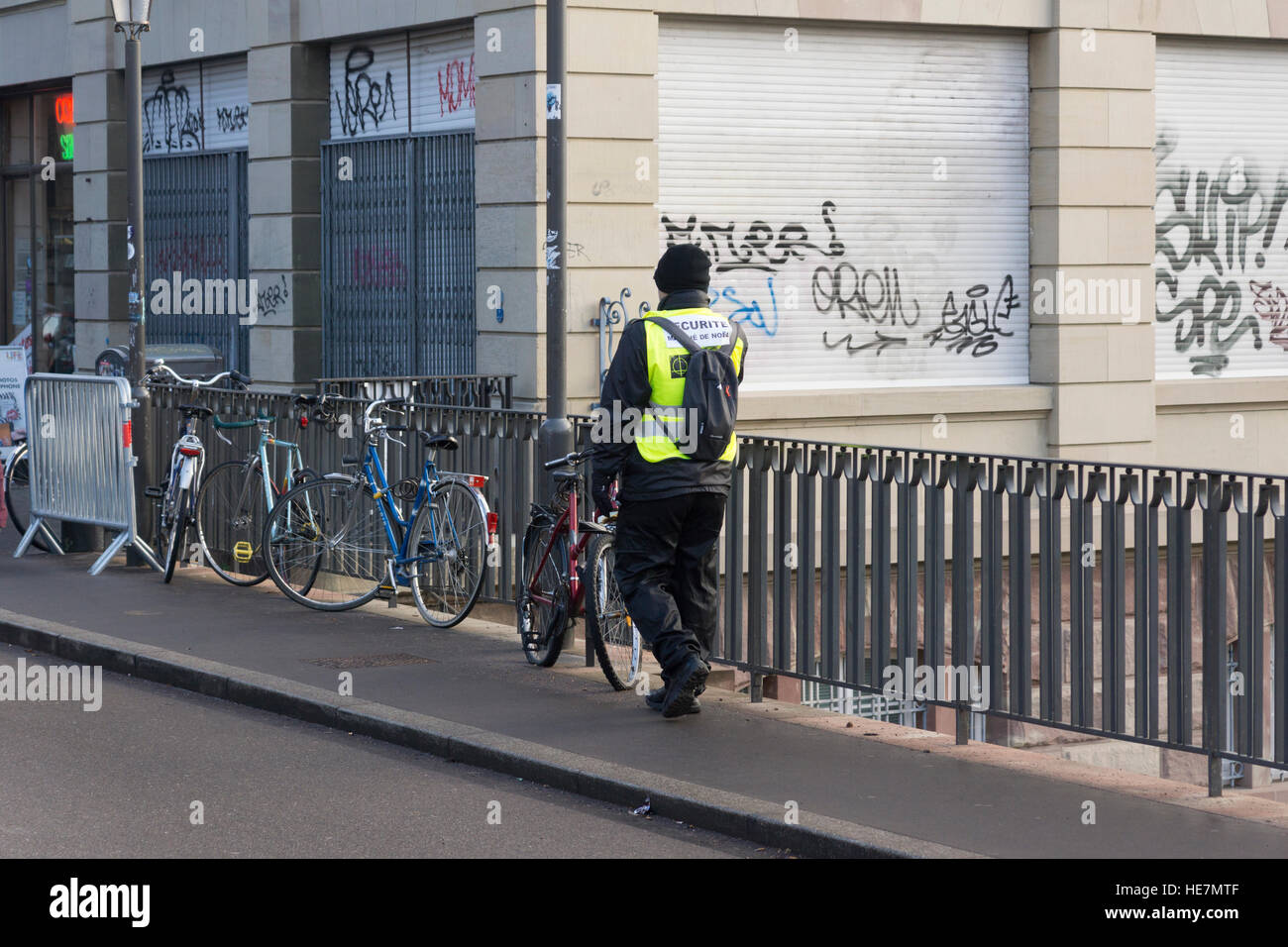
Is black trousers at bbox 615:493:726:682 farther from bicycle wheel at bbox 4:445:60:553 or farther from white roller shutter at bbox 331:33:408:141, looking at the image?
white roller shutter at bbox 331:33:408:141

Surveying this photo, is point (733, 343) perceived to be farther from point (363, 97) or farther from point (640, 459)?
point (363, 97)

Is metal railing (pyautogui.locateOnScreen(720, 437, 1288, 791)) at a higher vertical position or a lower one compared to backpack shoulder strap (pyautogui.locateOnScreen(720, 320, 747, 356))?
lower

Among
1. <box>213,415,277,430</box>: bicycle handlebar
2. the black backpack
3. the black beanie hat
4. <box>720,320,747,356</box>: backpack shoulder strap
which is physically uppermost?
the black beanie hat

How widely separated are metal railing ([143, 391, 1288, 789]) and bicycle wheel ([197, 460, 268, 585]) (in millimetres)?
3961

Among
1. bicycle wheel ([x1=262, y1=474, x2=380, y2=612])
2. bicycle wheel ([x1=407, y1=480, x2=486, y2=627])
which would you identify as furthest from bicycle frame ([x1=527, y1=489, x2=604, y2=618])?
bicycle wheel ([x1=262, y1=474, x2=380, y2=612])

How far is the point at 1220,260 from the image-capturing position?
16.2 meters

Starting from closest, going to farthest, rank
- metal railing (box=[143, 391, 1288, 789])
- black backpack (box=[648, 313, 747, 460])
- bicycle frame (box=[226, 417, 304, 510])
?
metal railing (box=[143, 391, 1288, 789]) → black backpack (box=[648, 313, 747, 460]) → bicycle frame (box=[226, 417, 304, 510])

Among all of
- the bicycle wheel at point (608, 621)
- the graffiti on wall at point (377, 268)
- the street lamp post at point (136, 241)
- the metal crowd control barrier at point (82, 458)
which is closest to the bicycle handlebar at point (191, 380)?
the street lamp post at point (136, 241)

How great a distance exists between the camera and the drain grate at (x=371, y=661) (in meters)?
9.44

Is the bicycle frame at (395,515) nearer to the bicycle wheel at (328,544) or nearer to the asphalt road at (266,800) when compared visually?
the bicycle wheel at (328,544)

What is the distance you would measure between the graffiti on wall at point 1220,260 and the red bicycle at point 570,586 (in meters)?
8.01

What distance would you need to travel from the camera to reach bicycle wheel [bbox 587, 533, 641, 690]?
28.9 feet
